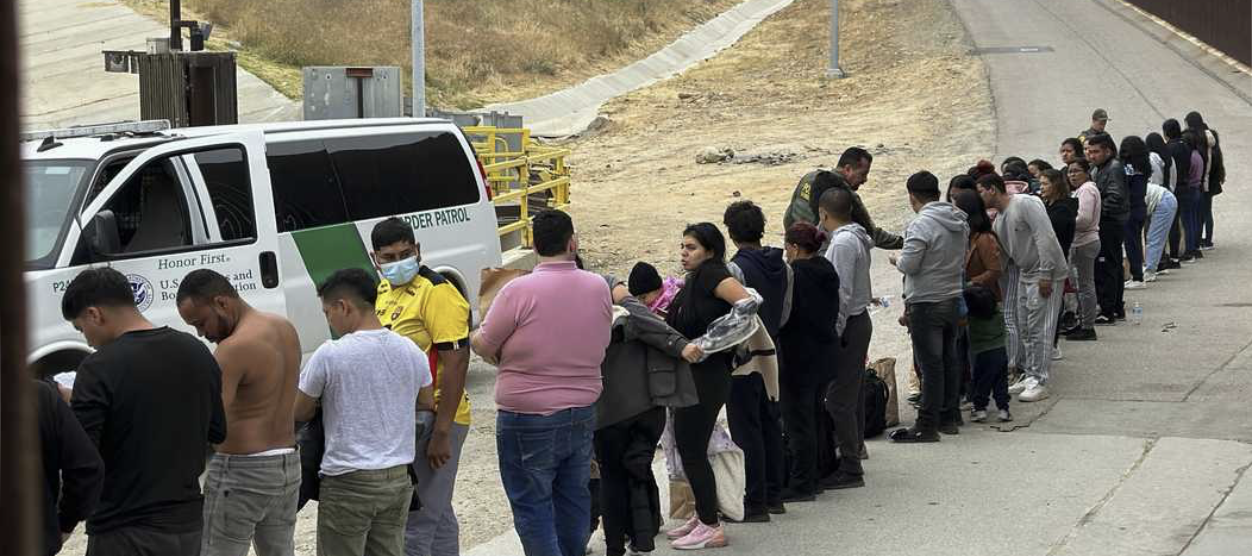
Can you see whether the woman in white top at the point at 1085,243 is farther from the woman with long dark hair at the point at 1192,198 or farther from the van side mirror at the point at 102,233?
the van side mirror at the point at 102,233

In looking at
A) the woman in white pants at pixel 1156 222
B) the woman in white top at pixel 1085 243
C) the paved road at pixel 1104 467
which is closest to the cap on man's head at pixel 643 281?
the paved road at pixel 1104 467

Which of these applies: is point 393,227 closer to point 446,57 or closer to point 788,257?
point 788,257

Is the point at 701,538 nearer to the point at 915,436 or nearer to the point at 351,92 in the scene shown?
the point at 915,436

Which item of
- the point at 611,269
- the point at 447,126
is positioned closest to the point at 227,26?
the point at 611,269

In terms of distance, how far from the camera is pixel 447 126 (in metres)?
12.6

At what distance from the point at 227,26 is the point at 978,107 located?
20291 mm

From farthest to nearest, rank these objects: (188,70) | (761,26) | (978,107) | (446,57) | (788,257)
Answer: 1. (761,26)
2. (446,57)
3. (978,107)
4. (188,70)
5. (788,257)

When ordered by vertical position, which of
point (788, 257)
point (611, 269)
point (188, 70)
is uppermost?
point (188, 70)

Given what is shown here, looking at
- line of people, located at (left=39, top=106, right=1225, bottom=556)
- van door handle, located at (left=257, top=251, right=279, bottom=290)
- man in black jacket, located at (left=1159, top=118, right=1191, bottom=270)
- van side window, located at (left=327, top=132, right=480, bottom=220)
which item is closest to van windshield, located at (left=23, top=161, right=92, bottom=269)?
van door handle, located at (left=257, top=251, right=279, bottom=290)

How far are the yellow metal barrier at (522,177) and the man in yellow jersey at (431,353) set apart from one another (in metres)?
9.12

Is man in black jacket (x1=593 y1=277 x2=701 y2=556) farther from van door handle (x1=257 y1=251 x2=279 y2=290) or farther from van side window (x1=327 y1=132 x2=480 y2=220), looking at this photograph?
van side window (x1=327 y1=132 x2=480 y2=220)

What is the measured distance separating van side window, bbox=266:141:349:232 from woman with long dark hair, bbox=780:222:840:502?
3825 mm

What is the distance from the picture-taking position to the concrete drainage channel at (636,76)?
1551 inches

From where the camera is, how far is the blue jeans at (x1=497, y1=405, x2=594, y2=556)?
265 inches
